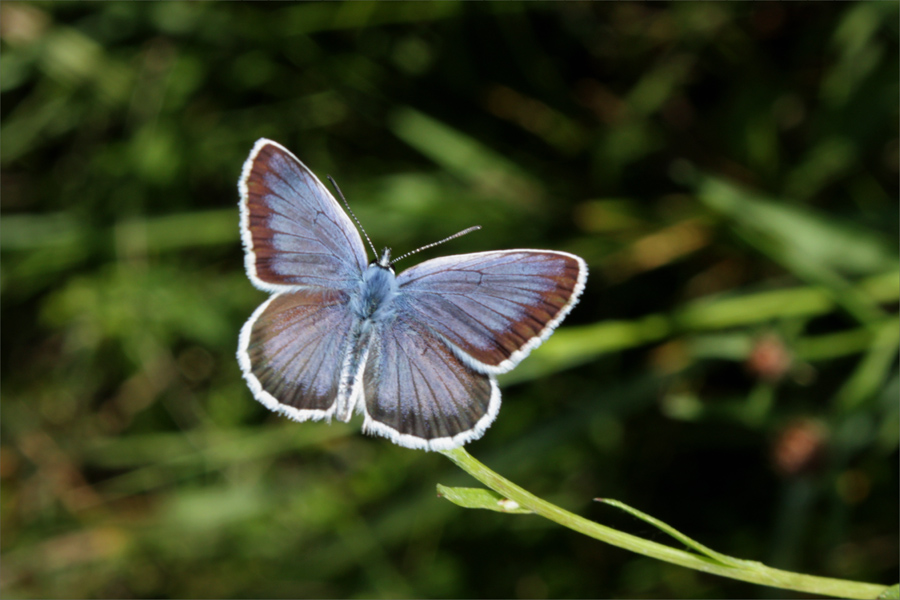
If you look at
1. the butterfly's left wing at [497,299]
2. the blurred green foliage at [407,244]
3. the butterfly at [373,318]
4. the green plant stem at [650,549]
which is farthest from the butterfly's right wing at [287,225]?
the blurred green foliage at [407,244]

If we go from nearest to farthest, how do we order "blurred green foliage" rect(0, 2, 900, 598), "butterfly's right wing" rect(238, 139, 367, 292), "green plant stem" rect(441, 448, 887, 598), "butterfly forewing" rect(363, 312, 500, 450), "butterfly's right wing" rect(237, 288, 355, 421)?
"green plant stem" rect(441, 448, 887, 598), "butterfly forewing" rect(363, 312, 500, 450), "butterfly's right wing" rect(237, 288, 355, 421), "butterfly's right wing" rect(238, 139, 367, 292), "blurred green foliage" rect(0, 2, 900, 598)

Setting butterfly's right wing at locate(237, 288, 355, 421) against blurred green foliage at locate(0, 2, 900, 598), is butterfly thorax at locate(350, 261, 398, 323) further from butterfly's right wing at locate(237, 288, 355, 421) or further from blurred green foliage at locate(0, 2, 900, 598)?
blurred green foliage at locate(0, 2, 900, 598)

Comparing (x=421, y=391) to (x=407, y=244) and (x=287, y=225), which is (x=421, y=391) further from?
(x=407, y=244)

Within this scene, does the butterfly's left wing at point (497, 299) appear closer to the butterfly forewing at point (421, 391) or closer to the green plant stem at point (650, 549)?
the butterfly forewing at point (421, 391)

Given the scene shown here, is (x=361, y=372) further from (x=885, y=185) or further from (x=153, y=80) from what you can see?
(x=885, y=185)

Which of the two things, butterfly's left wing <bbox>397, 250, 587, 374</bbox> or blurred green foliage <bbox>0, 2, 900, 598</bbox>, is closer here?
butterfly's left wing <bbox>397, 250, 587, 374</bbox>

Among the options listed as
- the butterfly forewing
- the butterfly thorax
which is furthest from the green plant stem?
the butterfly thorax
